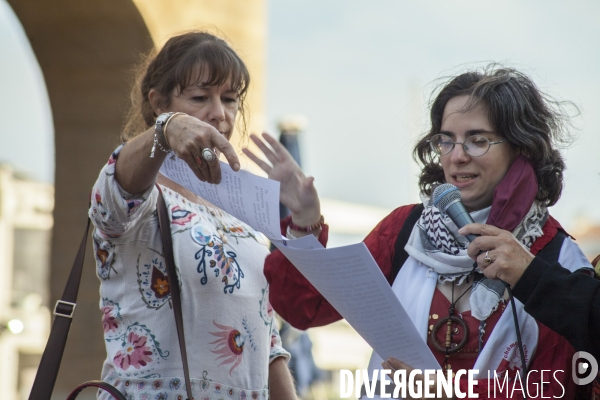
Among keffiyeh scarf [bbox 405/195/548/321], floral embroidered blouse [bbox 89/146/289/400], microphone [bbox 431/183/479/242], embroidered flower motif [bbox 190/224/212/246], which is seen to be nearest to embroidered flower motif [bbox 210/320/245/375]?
floral embroidered blouse [bbox 89/146/289/400]

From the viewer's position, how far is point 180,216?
2.77 meters

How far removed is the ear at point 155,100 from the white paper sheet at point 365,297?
0.92m

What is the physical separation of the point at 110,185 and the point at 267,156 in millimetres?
468

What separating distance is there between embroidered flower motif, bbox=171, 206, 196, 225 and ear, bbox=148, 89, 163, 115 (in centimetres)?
40

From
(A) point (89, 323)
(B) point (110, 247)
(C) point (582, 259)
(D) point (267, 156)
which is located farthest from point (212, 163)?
(A) point (89, 323)

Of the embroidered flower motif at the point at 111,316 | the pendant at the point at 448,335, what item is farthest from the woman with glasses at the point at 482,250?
the embroidered flower motif at the point at 111,316

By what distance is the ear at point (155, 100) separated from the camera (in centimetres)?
299

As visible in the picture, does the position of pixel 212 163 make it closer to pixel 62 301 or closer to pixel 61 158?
pixel 62 301

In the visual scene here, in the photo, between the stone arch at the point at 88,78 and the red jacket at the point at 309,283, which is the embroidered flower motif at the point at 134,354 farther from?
the stone arch at the point at 88,78

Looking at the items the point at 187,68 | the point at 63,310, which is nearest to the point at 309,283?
the point at 63,310

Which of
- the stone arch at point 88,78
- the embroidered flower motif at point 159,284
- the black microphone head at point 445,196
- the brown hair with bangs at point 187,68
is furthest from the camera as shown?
the stone arch at point 88,78

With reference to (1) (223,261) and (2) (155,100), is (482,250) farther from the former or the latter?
(2) (155,100)

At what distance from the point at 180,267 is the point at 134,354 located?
29 centimetres

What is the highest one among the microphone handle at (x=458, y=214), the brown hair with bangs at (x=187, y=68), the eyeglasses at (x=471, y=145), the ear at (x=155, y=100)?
the brown hair with bangs at (x=187, y=68)
